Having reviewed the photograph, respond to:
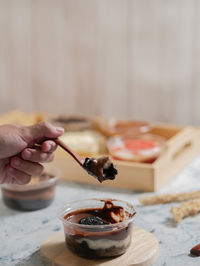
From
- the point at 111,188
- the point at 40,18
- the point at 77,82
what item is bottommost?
the point at 111,188

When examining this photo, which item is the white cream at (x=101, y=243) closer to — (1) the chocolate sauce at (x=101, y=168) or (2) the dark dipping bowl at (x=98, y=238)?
(2) the dark dipping bowl at (x=98, y=238)

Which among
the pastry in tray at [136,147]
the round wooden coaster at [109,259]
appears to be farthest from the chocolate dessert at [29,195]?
the pastry in tray at [136,147]

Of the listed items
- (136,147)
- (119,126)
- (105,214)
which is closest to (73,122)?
(119,126)

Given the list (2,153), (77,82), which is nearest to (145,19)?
(77,82)

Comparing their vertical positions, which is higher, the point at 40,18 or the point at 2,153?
the point at 40,18

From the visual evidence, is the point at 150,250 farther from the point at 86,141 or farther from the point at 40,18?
the point at 40,18

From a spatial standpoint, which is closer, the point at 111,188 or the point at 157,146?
the point at 111,188

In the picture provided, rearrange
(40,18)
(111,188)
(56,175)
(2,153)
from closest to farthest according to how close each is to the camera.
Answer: (2,153) < (56,175) < (111,188) < (40,18)
